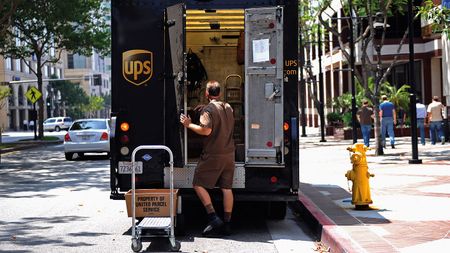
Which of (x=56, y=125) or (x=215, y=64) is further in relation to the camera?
(x=56, y=125)

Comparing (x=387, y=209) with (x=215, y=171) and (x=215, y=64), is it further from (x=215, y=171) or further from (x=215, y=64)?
(x=215, y=64)

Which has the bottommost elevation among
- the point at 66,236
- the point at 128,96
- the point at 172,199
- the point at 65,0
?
the point at 66,236

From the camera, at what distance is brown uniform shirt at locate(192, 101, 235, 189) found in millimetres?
8672

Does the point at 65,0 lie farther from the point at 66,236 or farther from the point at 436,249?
the point at 436,249

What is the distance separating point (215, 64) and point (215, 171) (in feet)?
12.1

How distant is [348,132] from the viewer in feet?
108

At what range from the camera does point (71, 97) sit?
106m

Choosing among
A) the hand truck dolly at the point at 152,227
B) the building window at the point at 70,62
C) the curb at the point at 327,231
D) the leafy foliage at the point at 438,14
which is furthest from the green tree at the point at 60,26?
the building window at the point at 70,62

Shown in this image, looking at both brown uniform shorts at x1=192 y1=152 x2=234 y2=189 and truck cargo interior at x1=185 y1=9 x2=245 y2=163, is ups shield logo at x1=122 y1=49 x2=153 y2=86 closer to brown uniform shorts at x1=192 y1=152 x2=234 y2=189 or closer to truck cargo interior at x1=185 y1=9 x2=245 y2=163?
brown uniform shorts at x1=192 y1=152 x2=234 y2=189

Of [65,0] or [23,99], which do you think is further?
[23,99]

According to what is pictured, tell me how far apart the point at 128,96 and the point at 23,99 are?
3442 inches

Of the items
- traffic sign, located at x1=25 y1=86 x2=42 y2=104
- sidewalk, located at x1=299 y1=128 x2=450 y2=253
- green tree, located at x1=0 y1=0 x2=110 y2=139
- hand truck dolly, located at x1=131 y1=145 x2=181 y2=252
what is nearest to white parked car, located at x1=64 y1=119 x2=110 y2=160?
sidewalk, located at x1=299 y1=128 x2=450 y2=253

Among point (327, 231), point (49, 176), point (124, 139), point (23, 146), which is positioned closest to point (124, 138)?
point (124, 139)

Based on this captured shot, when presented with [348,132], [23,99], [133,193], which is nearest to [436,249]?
[133,193]
